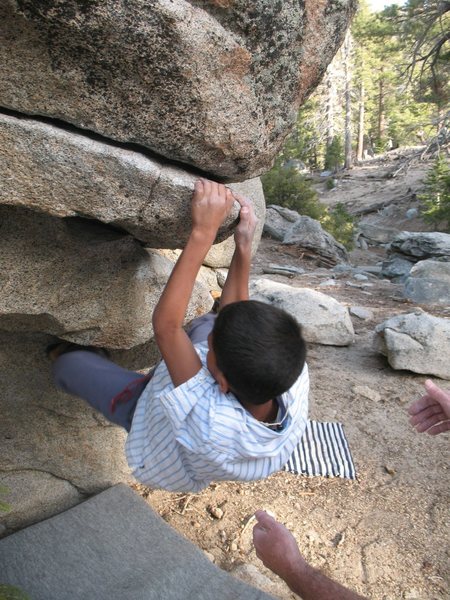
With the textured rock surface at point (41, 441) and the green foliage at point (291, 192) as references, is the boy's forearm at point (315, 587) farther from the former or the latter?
the green foliage at point (291, 192)

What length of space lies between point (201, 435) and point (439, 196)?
49.9 feet

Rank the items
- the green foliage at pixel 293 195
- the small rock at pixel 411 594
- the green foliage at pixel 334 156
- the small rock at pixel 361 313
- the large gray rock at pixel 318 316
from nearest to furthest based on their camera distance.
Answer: the small rock at pixel 411 594 → the large gray rock at pixel 318 316 → the small rock at pixel 361 313 → the green foliage at pixel 293 195 → the green foliage at pixel 334 156

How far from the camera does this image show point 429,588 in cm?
276

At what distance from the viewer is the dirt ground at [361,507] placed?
2.85 meters

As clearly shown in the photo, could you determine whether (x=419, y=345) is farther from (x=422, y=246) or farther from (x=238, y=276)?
(x=422, y=246)

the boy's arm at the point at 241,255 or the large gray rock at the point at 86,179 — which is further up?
the large gray rock at the point at 86,179

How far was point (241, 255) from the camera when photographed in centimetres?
243

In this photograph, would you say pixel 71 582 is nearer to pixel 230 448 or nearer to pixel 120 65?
pixel 230 448

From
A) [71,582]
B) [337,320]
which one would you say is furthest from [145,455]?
[337,320]

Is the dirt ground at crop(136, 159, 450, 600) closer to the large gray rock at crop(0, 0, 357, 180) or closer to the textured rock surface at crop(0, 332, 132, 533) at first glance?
the textured rock surface at crop(0, 332, 132, 533)

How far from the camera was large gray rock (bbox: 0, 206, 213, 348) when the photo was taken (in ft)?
6.95

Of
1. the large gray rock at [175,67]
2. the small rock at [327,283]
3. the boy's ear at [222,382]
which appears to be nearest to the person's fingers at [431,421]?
the boy's ear at [222,382]

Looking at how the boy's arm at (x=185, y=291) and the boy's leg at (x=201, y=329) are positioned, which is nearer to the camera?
the boy's arm at (x=185, y=291)

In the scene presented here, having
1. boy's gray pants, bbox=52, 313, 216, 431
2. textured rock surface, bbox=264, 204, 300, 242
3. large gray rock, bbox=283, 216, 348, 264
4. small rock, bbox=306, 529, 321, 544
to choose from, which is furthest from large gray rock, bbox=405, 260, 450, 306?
boy's gray pants, bbox=52, 313, 216, 431
